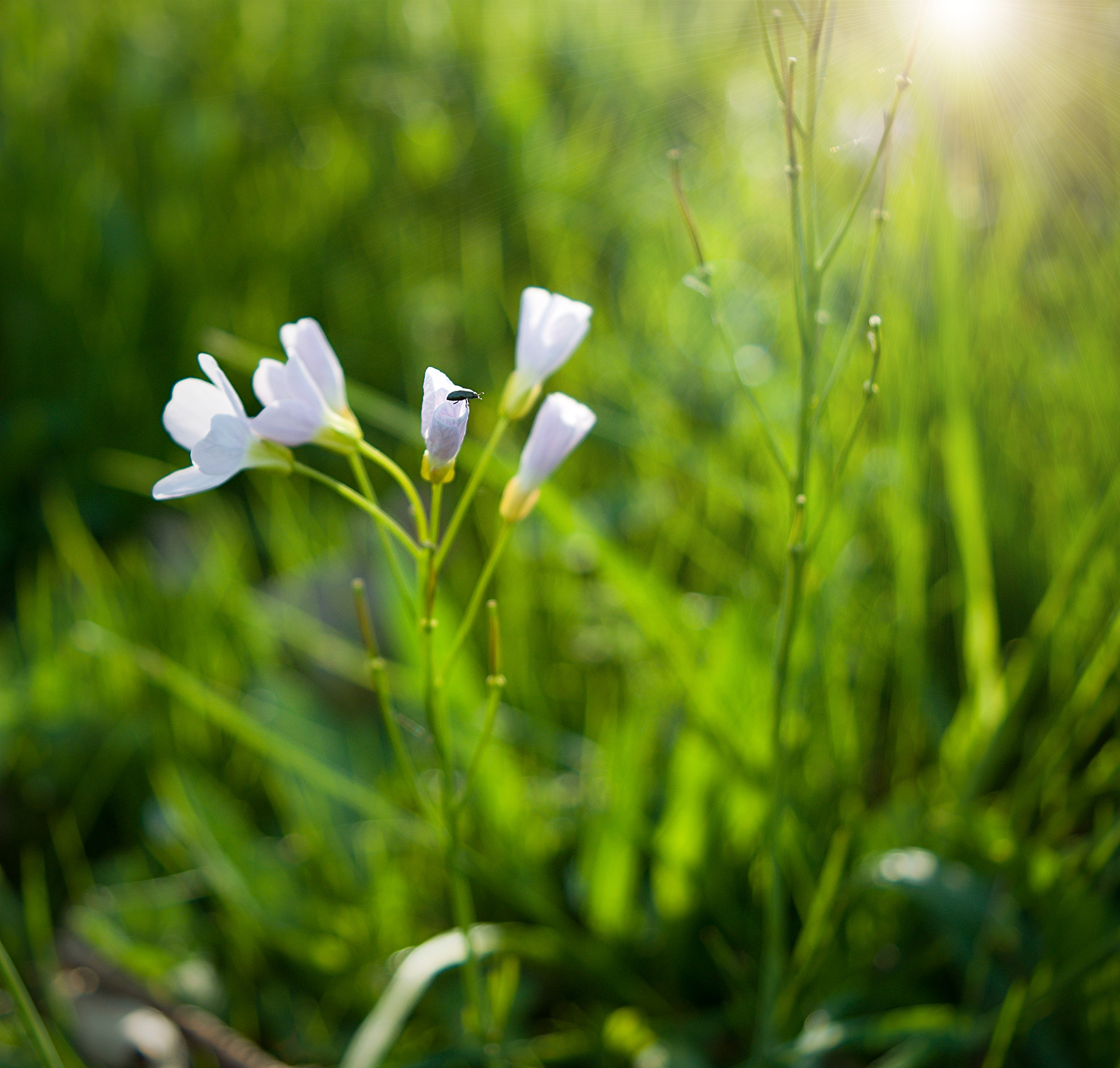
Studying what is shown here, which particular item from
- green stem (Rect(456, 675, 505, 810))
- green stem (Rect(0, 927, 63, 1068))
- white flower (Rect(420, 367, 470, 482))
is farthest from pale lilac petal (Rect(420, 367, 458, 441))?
green stem (Rect(0, 927, 63, 1068))

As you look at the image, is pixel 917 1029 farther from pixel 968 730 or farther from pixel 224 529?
pixel 224 529

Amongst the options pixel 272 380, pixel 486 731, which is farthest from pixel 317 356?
pixel 486 731

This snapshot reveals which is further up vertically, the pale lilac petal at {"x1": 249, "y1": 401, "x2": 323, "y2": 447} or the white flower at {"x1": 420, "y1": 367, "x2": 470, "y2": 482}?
the white flower at {"x1": 420, "y1": 367, "x2": 470, "y2": 482}

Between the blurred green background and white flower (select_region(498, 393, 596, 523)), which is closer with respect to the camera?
white flower (select_region(498, 393, 596, 523))

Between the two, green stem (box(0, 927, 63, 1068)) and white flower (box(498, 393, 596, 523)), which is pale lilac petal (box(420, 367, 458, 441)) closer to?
white flower (box(498, 393, 596, 523))

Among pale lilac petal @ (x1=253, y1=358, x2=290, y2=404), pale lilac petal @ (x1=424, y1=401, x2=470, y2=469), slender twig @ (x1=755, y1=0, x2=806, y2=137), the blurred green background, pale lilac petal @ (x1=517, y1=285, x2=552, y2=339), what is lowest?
the blurred green background
